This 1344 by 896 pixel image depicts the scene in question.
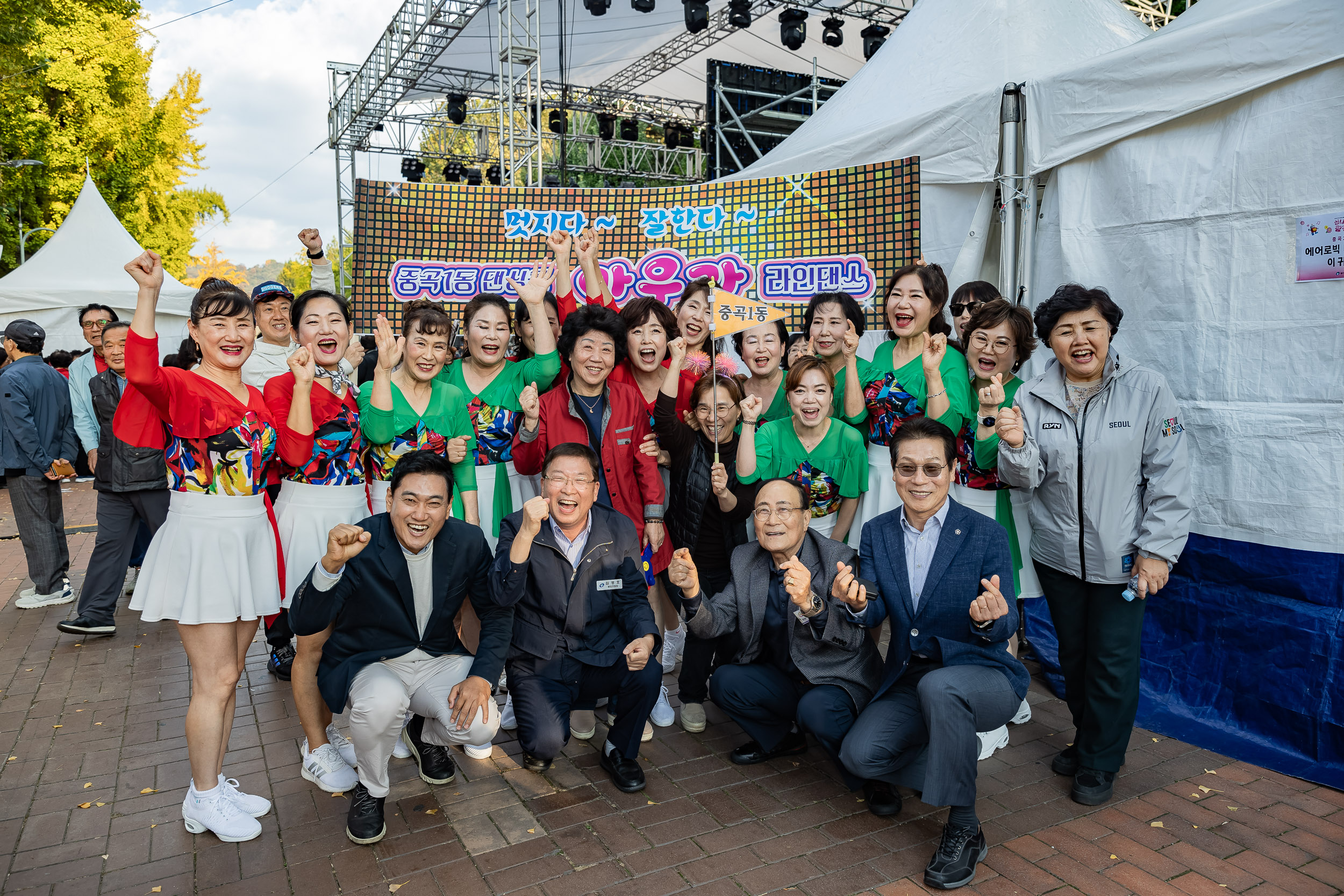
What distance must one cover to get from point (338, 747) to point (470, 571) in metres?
0.91

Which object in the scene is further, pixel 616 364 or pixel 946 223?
pixel 946 223

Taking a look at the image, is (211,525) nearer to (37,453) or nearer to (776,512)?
(776,512)

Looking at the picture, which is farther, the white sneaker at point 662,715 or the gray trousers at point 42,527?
the gray trousers at point 42,527

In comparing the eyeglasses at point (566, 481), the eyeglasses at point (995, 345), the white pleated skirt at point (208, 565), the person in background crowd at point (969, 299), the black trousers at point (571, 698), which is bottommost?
the black trousers at point (571, 698)

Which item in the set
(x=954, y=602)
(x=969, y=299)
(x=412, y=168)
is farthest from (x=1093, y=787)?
(x=412, y=168)

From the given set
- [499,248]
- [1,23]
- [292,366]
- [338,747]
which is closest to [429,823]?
[338,747]

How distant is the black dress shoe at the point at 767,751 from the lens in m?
3.57

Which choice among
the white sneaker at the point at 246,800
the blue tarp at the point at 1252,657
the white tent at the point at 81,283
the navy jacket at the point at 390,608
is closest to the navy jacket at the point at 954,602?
the blue tarp at the point at 1252,657

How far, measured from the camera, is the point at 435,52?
14.8 m

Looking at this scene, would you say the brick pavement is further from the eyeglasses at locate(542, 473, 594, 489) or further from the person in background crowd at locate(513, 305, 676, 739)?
the eyeglasses at locate(542, 473, 594, 489)

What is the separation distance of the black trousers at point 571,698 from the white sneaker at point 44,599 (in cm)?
450

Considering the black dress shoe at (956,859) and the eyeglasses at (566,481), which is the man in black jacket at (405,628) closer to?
the eyeglasses at (566,481)

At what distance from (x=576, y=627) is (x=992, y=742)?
1.84m

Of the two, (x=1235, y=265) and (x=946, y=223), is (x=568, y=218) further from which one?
(x=1235, y=265)
